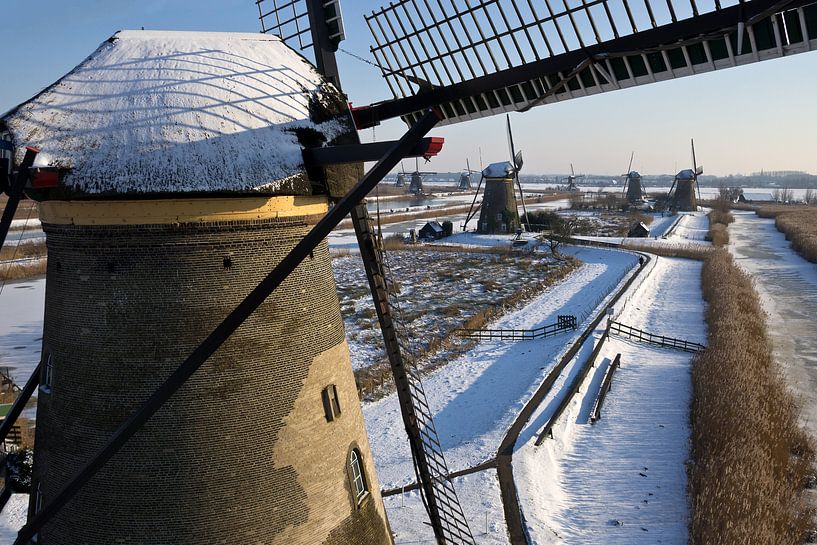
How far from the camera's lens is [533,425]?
44.0 feet

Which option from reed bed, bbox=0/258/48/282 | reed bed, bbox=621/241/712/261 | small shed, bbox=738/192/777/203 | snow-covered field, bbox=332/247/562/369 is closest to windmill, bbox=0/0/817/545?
snow-covered field, bbox=332/247/562/369

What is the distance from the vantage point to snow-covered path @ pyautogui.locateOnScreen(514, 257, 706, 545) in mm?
9875

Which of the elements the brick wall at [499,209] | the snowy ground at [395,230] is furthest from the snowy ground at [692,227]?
the snowy ground at [395,230]

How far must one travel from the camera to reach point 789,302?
2706 cm

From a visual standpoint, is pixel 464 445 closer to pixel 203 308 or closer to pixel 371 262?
pixel 371 262

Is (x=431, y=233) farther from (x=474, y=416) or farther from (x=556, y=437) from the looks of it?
→ (x=556, y=437)

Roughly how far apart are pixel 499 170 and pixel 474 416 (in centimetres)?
3426

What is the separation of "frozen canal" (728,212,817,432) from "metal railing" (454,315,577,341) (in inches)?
274

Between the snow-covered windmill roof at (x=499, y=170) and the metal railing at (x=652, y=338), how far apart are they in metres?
25.1

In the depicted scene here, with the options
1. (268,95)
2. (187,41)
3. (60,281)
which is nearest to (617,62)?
(268,95)

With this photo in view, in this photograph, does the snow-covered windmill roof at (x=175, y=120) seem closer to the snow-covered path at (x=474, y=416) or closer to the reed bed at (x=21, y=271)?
the snow-covered path at (x=474, y=416)

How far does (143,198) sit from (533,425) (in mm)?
11027

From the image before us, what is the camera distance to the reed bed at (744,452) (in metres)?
9.21

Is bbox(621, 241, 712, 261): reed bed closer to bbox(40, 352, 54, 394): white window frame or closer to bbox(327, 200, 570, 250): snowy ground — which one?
bbox(327, 200, 570, 250): snowy ground
